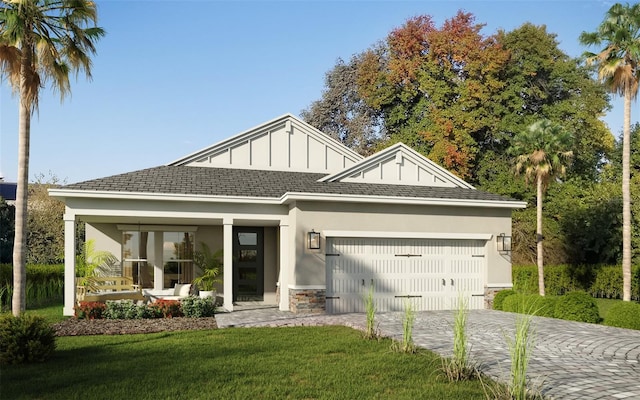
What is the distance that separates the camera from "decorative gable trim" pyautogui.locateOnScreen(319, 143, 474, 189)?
1648cm

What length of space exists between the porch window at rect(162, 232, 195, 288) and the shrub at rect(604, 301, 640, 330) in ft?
39.8

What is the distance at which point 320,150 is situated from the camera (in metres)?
19.7

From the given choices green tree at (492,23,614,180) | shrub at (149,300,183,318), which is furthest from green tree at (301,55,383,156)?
shrub at (149,300,183,318)

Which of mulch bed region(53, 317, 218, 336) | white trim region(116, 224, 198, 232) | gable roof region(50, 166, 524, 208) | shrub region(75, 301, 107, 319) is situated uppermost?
gable roof region(50, 166, 524, 208)

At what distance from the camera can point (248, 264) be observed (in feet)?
58.5

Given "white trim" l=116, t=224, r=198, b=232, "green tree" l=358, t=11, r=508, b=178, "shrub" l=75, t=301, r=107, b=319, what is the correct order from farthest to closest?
"green tree" l=358, t=11, r=508, b=178 < "white trim" l=116, t=224, r=198, b=232 < "shrub" l=75, t=301, r=107, b=319

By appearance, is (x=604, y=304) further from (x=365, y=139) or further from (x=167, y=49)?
(x=167, y=49)

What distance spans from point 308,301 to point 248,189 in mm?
3711

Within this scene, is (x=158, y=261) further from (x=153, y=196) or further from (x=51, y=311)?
(x=153, y=196)

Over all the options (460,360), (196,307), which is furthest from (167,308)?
(460,360)

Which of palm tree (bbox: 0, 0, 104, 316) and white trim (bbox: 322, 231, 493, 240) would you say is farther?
white trim (bbox: 322, 231, 493, 240)

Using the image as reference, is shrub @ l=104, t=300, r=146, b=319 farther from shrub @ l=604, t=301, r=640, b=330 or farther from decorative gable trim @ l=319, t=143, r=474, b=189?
shrub @ l=604, t=301, r=640, b=330

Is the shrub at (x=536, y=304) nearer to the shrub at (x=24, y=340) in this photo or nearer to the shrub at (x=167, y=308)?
the shrub at (x=167, y=308)

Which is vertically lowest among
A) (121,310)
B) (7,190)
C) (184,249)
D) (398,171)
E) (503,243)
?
(121,310)
